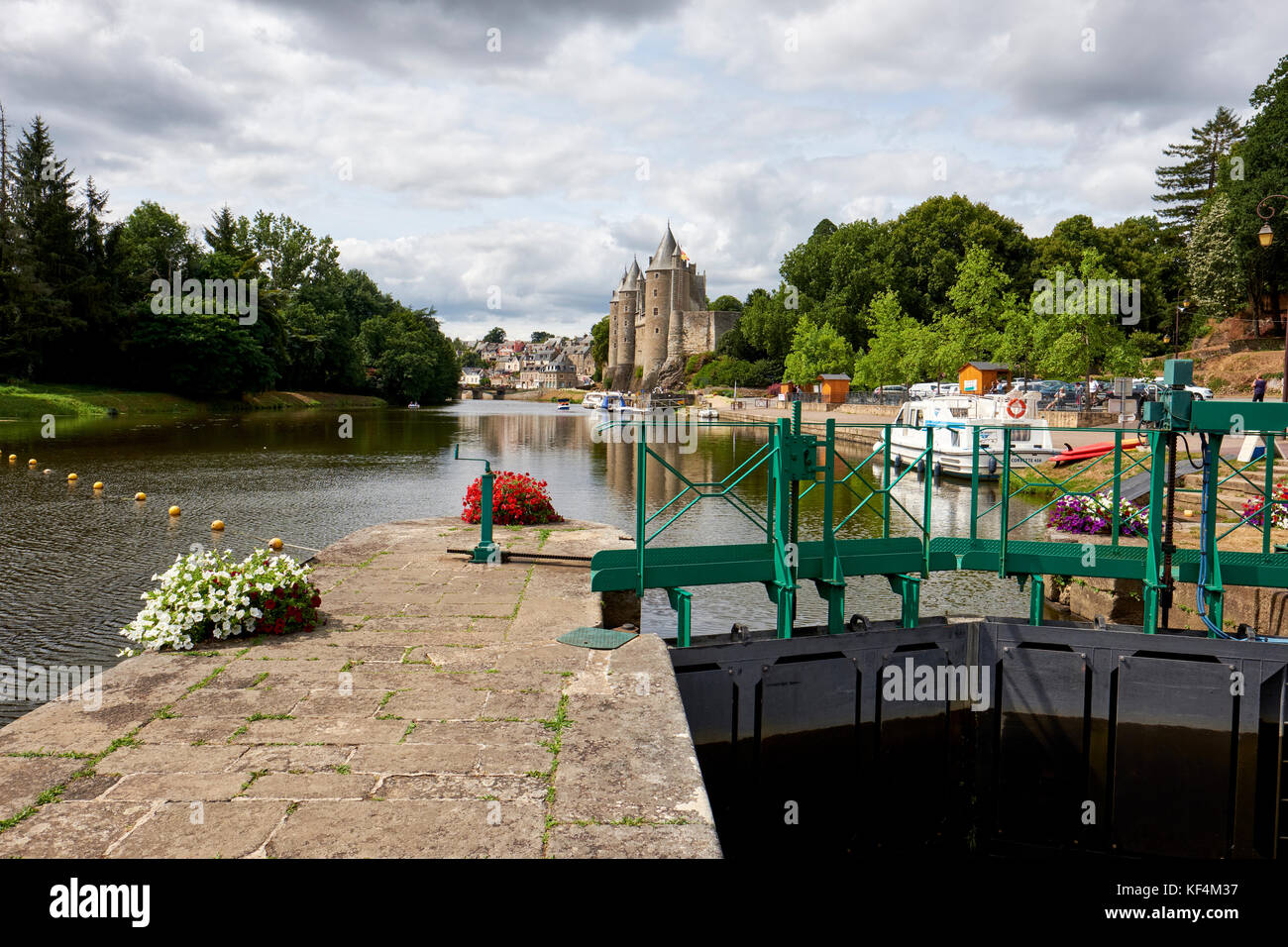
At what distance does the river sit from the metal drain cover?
4.48 metres

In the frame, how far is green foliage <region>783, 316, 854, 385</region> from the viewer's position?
71.7m

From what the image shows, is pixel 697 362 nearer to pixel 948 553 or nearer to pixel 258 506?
pixel 258 506

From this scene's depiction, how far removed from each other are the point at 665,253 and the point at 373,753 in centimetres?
11704

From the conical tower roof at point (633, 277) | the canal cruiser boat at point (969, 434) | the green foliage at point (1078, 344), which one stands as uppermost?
the conical tower roof at point (633, 277)

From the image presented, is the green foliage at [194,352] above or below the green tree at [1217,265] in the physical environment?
below

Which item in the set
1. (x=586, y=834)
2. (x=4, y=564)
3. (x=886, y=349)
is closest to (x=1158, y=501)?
(x=586, y=834)

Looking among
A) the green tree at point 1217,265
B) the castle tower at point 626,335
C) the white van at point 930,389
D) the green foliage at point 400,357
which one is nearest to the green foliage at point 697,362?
the castle tower at point 626,335

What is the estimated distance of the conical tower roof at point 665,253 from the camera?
385 feet

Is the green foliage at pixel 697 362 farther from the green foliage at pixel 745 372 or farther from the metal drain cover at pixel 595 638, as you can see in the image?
the metal drain cover at pixel 595 638

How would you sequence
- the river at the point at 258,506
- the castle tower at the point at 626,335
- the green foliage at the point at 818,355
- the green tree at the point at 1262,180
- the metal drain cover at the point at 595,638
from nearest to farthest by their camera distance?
the metal drain cover at the point at 595,638 < the river at the point at 258,506 < the green tree at the point at 1262,180 < the green foliage at the point at 818,355 < the castle tower at the point at 626,335

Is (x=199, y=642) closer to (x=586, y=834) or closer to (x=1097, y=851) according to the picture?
(x=586, y=834)

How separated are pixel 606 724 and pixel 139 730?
311 cm

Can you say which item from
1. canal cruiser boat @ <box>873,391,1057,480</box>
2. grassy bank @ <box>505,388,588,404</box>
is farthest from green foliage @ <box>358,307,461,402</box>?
canal cruiser boat @ <box>873,391,1057,480</box>

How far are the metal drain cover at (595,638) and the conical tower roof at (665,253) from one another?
112536 millimetres
